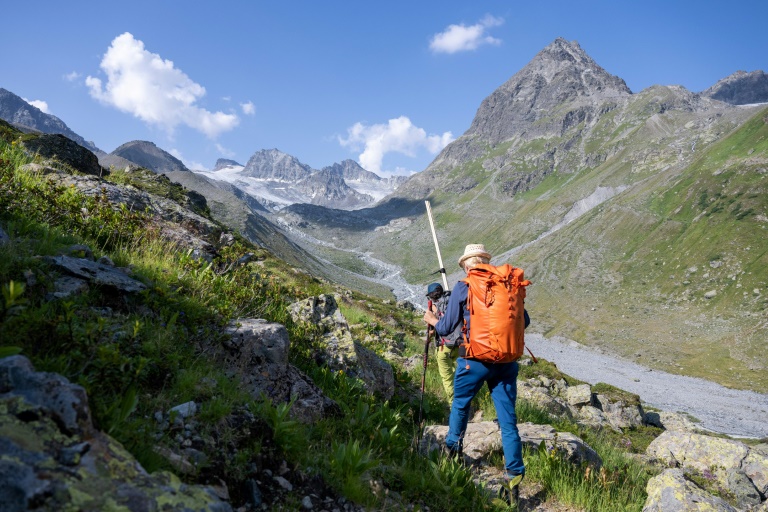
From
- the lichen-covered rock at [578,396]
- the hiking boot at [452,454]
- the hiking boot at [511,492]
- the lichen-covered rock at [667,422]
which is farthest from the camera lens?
the lichen-covered rock at [667,422]

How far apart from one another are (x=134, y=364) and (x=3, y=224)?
351 centimetres

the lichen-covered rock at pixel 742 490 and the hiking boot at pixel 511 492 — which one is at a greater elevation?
the lichen-covered rock at pixel 742 490

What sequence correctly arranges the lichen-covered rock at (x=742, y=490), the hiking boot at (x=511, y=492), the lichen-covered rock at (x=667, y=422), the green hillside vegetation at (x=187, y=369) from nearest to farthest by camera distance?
the green hillside vegetation at (x=187, y=369)
the hiking boot at (x=511, y=492)
the lichen-covered rock at (x=742, y=490)
the lichen-covered rock at (x=667, y=422)

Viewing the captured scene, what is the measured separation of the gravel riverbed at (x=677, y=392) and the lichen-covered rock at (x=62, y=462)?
55.2 m

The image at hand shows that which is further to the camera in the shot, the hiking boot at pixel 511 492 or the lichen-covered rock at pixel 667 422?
the lichen-covered rock at pixel 667 422

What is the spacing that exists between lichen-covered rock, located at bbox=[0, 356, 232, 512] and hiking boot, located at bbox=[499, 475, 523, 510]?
152 inches

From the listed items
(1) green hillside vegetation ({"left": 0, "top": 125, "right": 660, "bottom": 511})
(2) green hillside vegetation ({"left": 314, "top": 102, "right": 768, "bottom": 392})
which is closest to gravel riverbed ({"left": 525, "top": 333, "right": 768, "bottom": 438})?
(2) green hillside vegetation ({"left": 314, "top": 102, "right": 768, "bottom": 392})

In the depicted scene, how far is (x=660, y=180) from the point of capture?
493 ft

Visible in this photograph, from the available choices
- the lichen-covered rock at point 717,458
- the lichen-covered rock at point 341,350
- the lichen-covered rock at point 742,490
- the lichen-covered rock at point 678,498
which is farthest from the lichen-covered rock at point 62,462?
the lichen-covered rock at point 717,458

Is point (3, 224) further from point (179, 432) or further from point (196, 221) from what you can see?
point (196, 221)

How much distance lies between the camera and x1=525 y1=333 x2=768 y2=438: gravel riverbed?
4558 cm

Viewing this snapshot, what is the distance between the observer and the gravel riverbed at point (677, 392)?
150ft

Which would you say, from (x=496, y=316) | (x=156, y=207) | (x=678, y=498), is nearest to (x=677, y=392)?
(x=678, y=498)

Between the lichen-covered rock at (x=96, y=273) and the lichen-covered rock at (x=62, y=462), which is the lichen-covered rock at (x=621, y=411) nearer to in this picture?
the lichen-covered rock at (x=96, y=273)
